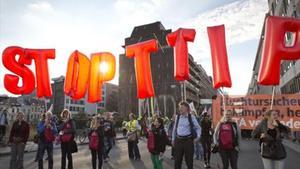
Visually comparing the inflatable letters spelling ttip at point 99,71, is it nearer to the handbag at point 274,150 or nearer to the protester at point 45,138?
the protester at point 45,138

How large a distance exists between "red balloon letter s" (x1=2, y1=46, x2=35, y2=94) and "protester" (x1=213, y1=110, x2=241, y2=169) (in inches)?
285

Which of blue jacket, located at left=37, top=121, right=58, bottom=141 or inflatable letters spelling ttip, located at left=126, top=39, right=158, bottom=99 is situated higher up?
inflatable letters spelling ttip, located at left=126, top=39, right=158, bottom=99

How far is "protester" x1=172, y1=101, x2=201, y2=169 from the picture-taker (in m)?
7.29

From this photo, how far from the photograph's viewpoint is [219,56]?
9.91 metres

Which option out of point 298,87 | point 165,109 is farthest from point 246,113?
point 165,109

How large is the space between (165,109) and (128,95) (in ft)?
54.3

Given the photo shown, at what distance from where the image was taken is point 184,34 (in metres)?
10.7

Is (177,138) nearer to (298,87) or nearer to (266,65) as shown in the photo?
(266,65)

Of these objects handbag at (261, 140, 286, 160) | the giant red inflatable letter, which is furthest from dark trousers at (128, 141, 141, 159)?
handbag at (261, 140, 286, 160)

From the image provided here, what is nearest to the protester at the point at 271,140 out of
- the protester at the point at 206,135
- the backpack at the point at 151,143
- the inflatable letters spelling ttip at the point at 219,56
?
the backpack at the point at 151,143

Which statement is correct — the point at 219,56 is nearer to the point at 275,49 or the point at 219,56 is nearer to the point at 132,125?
the point at 275,49

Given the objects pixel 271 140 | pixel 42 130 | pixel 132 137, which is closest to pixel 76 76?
pixel 42 130

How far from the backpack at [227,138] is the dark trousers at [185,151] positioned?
2.60 feet

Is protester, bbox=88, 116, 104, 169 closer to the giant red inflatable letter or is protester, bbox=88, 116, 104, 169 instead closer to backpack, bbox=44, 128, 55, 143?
backpack, bbox=44, 128, 55, 143
